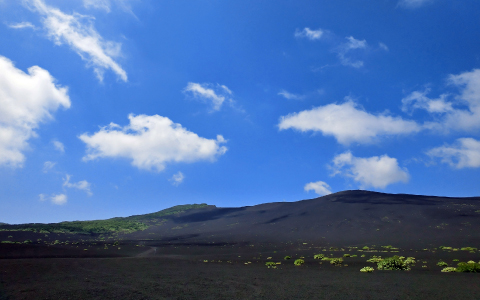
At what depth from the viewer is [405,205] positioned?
76188 millimetres

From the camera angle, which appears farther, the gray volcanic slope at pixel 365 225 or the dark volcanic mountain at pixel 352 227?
the dark volcanic mountain at pixel 352 227

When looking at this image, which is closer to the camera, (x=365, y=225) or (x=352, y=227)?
(x=352, y=227)

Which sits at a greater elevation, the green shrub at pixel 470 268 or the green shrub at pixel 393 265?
the green shrub at pixel 470 268

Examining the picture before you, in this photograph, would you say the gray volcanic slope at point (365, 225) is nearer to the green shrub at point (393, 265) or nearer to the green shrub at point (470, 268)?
the green shrub at point (393, 265)

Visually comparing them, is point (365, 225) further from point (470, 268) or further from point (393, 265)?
point (470, 268)

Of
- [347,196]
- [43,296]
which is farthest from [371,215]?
[43,296]

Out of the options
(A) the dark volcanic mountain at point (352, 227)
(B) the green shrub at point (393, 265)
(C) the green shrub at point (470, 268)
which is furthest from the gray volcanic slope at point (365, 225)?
(C) the green shrub at point (470, 268)

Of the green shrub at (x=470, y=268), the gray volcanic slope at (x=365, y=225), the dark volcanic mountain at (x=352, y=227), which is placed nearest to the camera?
the green shrub at (x=470, y=268)

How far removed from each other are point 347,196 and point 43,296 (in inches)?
4141

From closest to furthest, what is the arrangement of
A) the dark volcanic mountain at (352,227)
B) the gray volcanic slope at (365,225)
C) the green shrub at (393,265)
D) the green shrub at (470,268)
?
the green shrub at (470,268)
the green shrub at (393,265)
the gray volcanic slope at (365,225)
the dark volcanic mountain at (352,227)

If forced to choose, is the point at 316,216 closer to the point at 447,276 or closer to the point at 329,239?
the point at 329,239

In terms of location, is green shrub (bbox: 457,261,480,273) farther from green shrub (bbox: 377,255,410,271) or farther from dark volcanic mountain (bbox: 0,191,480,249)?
dark volcanic mountain (bbox: 0,191,480,249)

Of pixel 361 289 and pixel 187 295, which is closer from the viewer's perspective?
pixel 187 295

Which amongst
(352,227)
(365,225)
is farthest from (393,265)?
(365,225)
